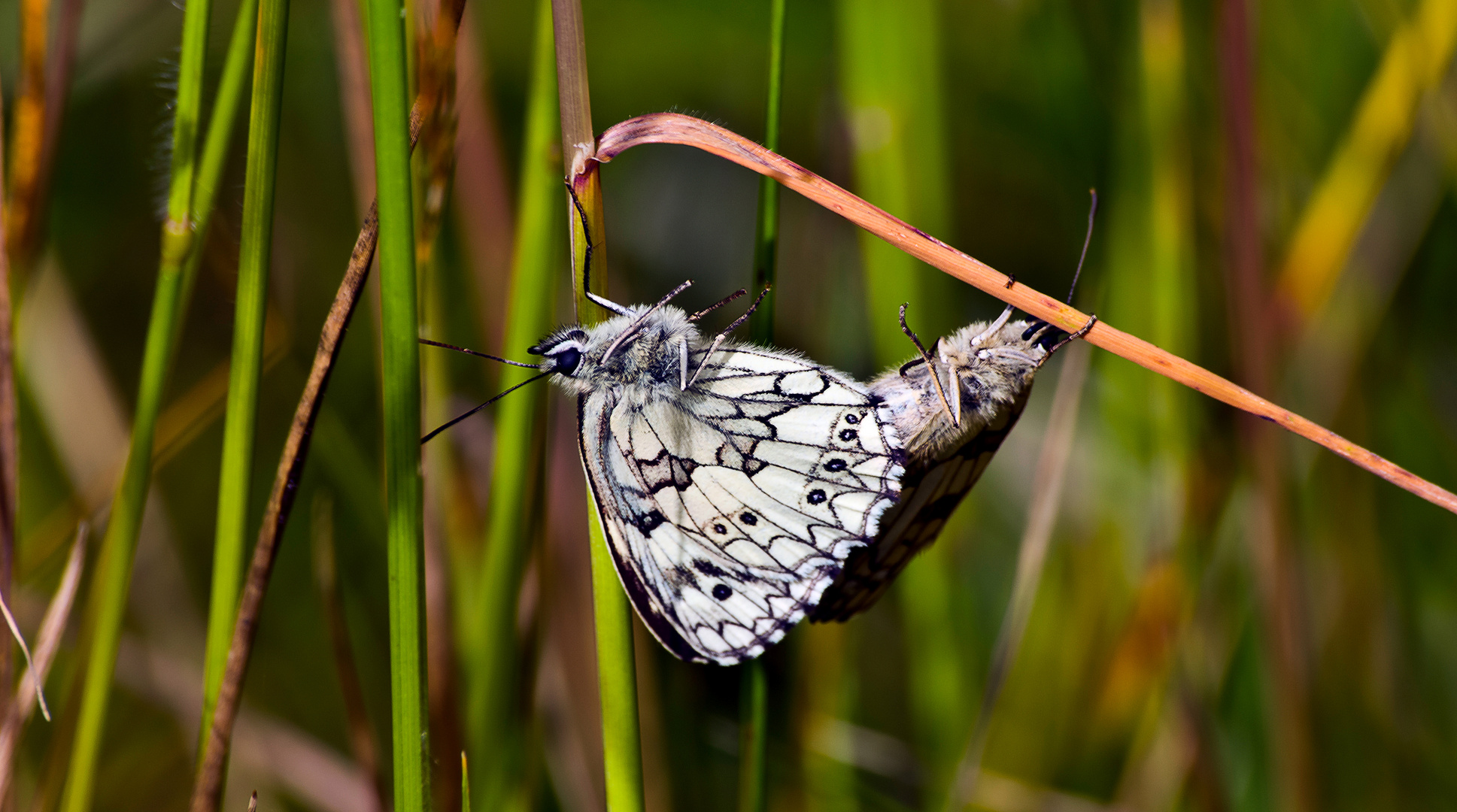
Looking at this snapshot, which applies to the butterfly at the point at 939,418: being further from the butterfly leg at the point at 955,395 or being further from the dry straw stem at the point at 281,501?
the dry straw stem at the point at 281,501

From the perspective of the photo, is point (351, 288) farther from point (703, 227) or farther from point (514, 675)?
point (703, 227)

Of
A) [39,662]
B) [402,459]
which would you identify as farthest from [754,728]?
[39,662]

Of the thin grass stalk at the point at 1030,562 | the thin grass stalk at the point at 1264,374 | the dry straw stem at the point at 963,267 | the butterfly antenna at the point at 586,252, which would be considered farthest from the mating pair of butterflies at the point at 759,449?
the thin grass stalk at the point at 1264,374

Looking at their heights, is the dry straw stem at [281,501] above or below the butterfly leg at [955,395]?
below

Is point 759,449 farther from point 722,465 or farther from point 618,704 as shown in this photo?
point 618,704

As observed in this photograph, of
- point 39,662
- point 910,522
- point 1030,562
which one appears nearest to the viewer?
point 39,662

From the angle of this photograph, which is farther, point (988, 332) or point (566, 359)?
point (988, 332)
